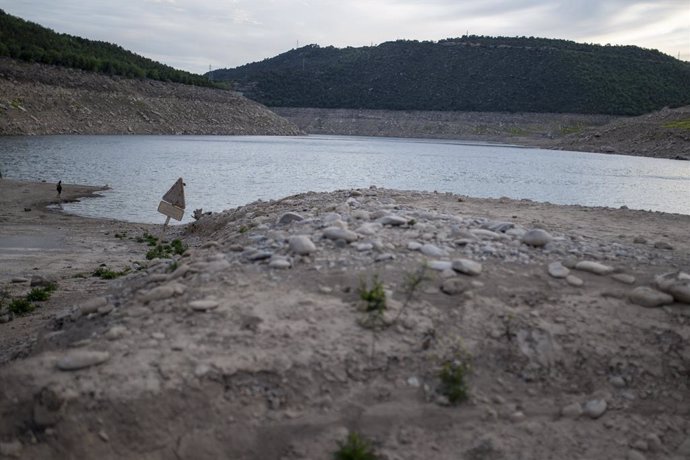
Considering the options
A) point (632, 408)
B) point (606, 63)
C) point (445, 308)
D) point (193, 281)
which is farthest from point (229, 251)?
point (606, 63)

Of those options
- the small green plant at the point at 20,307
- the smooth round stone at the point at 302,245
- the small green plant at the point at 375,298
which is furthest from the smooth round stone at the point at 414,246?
the small green plant at the point at 20,307

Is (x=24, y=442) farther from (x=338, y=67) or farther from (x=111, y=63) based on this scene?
(x=338, y=67)

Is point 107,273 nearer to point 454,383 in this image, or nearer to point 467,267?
point 467,267

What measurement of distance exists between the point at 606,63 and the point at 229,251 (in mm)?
146291

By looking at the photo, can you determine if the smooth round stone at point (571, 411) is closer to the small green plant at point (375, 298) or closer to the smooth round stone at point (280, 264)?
the small green plant at point (375, 298)

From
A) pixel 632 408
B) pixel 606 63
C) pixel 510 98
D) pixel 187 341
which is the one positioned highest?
pixel 606 63

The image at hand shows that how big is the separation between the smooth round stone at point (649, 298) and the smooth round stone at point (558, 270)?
2.75 ft

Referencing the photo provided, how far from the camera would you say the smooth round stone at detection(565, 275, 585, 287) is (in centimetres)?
793

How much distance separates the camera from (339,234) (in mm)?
8727

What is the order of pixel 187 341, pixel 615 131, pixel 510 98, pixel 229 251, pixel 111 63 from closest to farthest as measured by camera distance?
pixel 187 341 < pixel 229 251 < pixel 615 131 < pixel 111 63 < pixel 510 98

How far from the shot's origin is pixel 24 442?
213 inches

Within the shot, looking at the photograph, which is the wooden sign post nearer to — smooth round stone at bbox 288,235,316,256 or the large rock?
smooth round stone at bbox 288,235,316,256

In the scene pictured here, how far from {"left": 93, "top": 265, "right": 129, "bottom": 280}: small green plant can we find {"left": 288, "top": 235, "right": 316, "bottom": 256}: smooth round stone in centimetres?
660

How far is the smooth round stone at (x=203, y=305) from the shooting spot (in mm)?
6914
